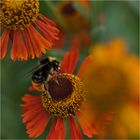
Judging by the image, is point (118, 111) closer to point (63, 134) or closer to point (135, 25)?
point (63, 134)

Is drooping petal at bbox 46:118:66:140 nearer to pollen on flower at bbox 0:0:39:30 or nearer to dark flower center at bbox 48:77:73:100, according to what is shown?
dark flower center at bbox 48:77:73:100

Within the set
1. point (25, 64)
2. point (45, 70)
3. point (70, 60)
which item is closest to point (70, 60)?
point (70, 60)

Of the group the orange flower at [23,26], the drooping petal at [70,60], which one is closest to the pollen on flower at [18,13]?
the orange flower at [23,26]

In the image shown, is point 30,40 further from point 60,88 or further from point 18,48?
point 60,88

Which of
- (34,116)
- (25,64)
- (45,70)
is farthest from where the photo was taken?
(25,64)

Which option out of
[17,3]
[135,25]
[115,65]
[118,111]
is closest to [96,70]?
[115,65]

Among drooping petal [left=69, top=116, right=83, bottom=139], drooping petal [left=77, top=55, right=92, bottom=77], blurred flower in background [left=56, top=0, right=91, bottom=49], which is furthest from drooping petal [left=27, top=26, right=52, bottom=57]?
blurred flower in background [left=56, top=0, right=91, bottom=49]
